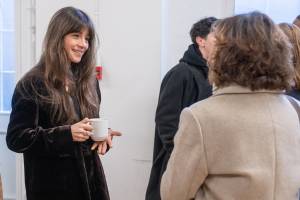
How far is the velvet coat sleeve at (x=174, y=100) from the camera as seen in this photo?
203 centimetres

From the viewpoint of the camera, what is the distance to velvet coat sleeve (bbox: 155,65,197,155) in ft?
6.67

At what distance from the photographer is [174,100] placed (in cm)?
204

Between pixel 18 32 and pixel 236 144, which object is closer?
pixel 236 144

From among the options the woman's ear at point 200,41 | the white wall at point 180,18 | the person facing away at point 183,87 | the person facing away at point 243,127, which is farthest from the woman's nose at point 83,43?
the white wall at point 180,18

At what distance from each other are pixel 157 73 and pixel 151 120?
0.31 m

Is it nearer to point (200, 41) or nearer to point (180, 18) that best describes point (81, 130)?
point (200, 41)

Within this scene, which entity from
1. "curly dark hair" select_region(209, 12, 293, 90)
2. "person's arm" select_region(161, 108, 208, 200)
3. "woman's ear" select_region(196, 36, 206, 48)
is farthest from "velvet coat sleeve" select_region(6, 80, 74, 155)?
"woman's ear" select_region(196, 36, 206, 48)

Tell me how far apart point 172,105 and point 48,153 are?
72 centimetres

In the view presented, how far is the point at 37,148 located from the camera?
5.13 feet

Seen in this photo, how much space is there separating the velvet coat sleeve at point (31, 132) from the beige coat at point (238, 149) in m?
0.61

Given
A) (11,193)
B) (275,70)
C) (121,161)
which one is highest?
(275,70)

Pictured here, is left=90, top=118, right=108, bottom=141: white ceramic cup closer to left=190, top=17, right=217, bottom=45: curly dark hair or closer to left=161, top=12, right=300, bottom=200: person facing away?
left=161, top=12, right=300, bottom=200: person facing away

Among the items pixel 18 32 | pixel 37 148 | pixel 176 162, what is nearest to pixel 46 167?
pixel 37 148

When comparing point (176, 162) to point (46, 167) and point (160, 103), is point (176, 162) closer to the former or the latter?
point (46, 167)
